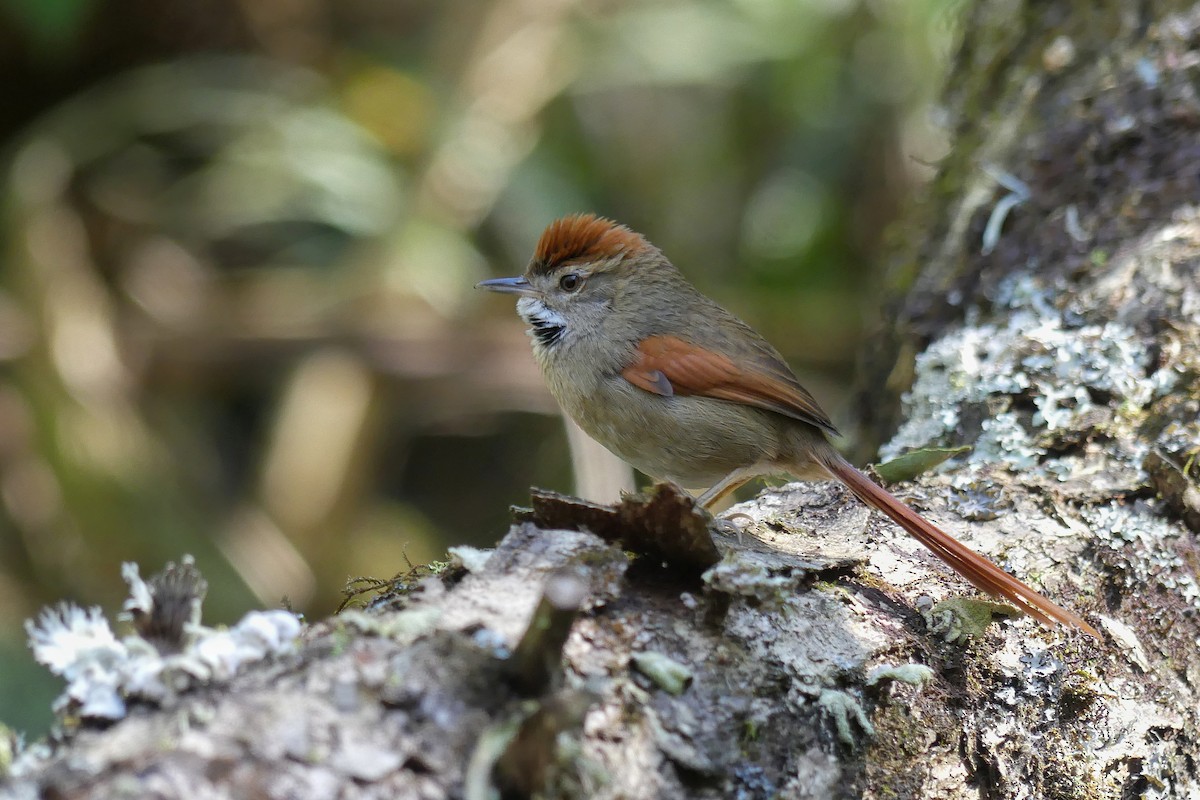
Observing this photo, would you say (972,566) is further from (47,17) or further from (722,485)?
(47,17)

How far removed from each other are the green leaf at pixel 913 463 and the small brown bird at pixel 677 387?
0.16 metres

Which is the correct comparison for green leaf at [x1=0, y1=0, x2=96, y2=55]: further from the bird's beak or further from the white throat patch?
the white throat patch

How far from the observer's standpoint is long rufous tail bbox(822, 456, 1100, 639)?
243 cm

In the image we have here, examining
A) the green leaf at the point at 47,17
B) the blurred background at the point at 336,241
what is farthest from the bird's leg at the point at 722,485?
the green leaf at the point at 47,17

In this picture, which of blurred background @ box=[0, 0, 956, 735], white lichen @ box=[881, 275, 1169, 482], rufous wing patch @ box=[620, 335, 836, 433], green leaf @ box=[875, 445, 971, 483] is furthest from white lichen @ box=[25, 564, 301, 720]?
blurred background @ box=[0, 0, 956, 735]

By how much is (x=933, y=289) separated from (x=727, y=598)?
6.81ft

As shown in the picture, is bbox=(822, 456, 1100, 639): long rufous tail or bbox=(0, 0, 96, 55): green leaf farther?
bbox=(0, 0, 96, 55): green leaf

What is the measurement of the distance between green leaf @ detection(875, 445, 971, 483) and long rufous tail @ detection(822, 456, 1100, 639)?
0.30 metres

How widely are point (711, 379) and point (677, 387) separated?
0.36 ft

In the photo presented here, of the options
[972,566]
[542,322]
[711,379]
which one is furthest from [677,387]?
[972,566]

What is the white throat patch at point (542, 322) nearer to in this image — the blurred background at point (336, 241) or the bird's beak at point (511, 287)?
the bird's beak at point (511, 287)

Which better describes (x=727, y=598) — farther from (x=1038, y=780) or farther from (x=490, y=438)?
(x=490, y=438)

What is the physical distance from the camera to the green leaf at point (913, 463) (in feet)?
9.93

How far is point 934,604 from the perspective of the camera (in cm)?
243
